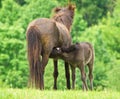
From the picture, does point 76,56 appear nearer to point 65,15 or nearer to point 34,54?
point 65,15

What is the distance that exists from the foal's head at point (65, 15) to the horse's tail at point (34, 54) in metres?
2.49

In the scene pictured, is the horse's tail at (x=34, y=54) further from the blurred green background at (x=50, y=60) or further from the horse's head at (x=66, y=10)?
the blurred green background at (x=50, y=60)

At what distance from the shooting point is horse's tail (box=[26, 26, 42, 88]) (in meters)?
14.6

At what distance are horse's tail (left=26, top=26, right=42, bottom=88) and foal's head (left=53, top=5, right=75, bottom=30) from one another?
8.17 feet

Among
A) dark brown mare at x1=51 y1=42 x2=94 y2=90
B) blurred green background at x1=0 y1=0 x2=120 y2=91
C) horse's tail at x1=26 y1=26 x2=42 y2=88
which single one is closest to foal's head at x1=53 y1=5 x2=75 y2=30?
dark brown mare at x1=51 y1=42 x2=94 y2=90

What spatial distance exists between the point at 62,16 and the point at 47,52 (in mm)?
2626

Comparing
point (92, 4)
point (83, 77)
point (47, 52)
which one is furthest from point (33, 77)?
point (92, 4)

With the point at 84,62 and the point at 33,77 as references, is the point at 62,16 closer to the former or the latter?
the point at 84,62

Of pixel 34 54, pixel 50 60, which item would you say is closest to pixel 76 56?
pixel 34 54

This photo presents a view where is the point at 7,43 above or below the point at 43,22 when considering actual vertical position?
below

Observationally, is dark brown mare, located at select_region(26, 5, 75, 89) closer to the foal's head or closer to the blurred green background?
the foal's head

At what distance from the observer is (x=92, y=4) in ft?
260

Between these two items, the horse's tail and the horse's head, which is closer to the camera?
the horse's tail

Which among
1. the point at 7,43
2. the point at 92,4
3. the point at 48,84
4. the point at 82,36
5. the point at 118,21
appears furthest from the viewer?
the point at 92,4
